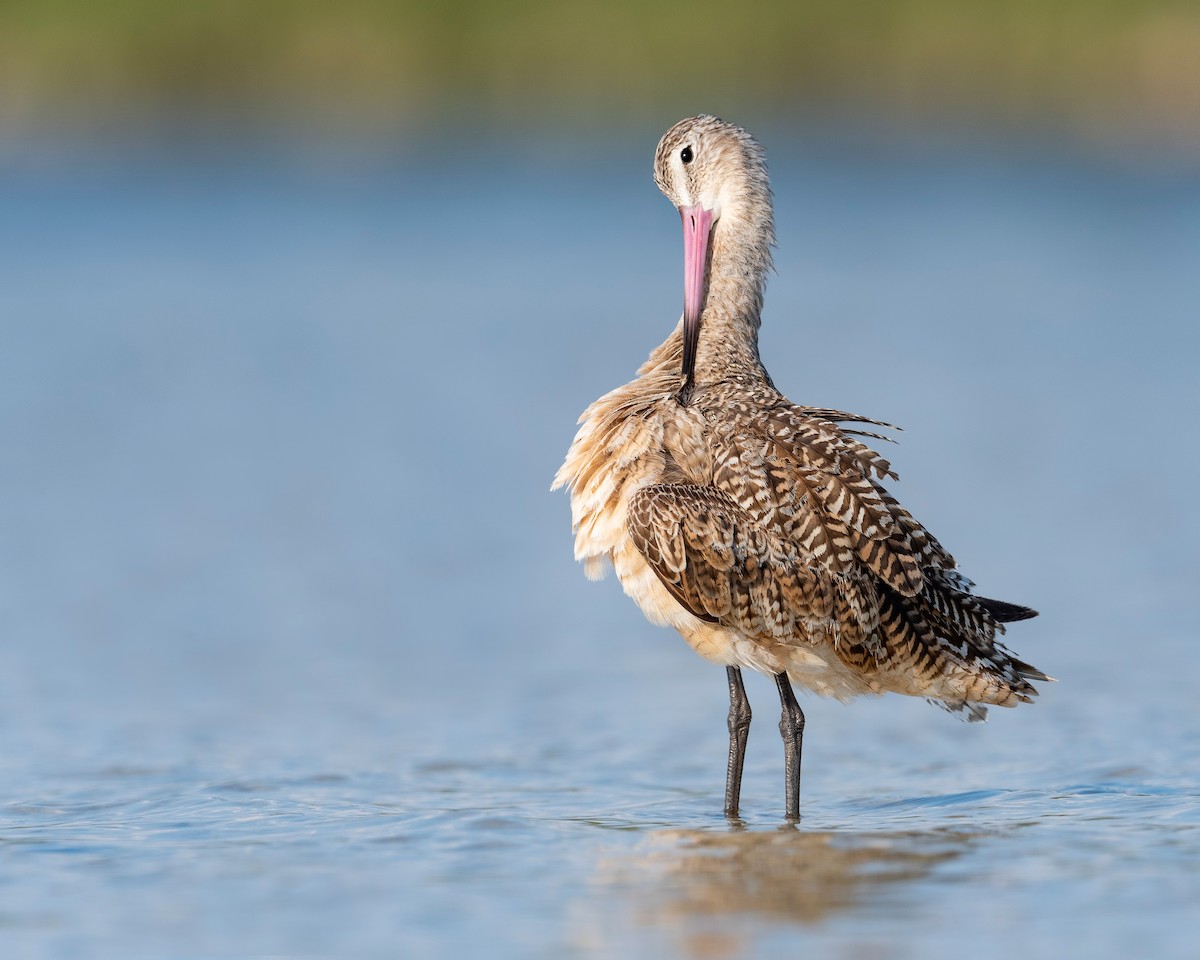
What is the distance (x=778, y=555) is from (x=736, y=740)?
2.48 ft

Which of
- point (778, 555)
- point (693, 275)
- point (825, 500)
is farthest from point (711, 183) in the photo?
point (778, 555)

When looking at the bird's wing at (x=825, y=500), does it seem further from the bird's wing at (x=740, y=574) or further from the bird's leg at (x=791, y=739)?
the bird's leg at (x=791, y=739)

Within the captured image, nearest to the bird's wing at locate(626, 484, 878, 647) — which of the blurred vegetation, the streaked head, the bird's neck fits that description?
the bird's neck

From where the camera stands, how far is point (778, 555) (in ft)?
19.8

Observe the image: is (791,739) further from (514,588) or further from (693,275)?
(514,588)

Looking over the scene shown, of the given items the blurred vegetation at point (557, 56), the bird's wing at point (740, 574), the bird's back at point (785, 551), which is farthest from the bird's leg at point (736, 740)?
the blurred vegetation at point (557, 56)

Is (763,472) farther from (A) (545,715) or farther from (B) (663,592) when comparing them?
(A) (545,715)

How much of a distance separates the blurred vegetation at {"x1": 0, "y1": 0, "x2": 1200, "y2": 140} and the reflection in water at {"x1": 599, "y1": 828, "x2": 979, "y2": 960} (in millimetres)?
18531

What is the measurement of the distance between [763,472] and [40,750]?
9.42ft

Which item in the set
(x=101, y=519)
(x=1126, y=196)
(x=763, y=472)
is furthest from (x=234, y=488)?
(x=1126, y=196)

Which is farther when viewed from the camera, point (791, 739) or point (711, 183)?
point (711, 183)

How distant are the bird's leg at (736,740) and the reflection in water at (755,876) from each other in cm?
35

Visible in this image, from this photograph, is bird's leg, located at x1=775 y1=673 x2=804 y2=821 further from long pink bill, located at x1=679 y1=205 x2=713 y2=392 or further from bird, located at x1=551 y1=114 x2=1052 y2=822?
long pink bill, located at x1=679 y1=205 x2=713 y2=392

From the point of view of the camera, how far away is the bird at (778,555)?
6023 millimetres
